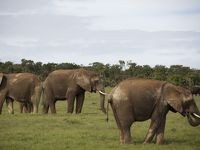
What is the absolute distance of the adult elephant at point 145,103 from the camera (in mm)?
17719

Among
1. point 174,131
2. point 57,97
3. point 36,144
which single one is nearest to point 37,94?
point 57,97

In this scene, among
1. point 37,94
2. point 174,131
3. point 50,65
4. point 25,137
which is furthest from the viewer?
point 50,65

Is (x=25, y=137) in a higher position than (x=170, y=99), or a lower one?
lower

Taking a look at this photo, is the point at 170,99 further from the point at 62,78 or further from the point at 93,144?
the point at 62,78

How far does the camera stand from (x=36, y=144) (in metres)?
17.8

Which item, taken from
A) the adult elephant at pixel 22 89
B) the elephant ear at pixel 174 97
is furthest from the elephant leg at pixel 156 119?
the adult elephant at pixel 22 89

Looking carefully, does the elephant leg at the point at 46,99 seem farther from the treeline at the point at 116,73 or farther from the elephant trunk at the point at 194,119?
the treeline at the point at 116,73

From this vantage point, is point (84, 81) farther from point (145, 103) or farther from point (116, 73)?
point (116, 73)

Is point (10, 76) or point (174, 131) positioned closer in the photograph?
point (174, 131)

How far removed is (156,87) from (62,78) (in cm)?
1361

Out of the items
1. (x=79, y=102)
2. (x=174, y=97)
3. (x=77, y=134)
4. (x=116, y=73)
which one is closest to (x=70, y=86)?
(x=79, y=102)

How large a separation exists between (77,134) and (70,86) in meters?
10.3

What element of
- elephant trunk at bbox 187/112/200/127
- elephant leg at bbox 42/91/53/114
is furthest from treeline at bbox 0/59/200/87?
elephant trunk at bbox 187/112/200/127

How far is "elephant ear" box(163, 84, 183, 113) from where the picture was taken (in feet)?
58.2
